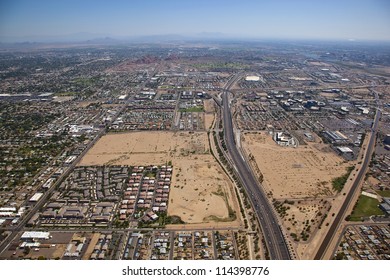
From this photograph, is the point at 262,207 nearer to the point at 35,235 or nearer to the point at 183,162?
the point at 183,162

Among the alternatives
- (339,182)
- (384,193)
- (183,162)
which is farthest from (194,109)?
(384,193)

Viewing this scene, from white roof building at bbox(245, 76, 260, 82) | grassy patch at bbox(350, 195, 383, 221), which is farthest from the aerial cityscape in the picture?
white roof building at bbox(245, 76, 260, 82)

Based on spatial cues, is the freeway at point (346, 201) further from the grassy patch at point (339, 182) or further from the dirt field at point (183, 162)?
the dirt field at point (183, 162)

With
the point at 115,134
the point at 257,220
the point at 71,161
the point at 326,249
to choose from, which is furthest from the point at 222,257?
the point at 115,134

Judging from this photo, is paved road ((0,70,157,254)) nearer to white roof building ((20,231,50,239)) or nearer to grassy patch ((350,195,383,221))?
white roof building ((20,231,50,239))

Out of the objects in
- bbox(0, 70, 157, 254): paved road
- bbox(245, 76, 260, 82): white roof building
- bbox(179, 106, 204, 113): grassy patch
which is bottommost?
bbox(0, 70, 157, 254): paved road

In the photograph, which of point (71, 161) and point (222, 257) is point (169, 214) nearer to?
point (222, 257)
